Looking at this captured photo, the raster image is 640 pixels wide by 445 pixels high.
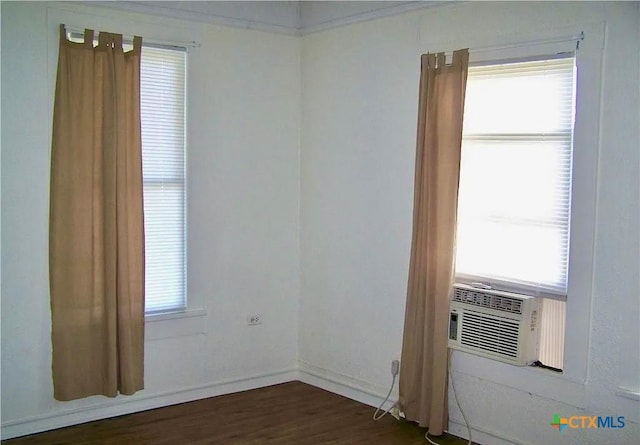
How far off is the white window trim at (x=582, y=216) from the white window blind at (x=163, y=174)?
231 cm

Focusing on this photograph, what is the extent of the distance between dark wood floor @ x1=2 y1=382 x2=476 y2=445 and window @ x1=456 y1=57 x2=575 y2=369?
106 centimetres

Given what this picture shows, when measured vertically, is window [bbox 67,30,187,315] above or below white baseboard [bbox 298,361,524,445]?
above

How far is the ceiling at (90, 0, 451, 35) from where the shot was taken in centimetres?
445

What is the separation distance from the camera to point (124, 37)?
4312mm

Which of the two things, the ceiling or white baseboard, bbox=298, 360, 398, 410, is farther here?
white baseboard, bbox=298, 360, 398, 410

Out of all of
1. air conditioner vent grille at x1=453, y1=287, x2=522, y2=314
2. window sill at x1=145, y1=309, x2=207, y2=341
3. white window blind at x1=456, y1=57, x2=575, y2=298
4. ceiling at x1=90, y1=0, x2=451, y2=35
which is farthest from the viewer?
window sill at x1=145, y1=309, x2=207, y2=341

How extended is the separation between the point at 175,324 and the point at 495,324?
2100mm

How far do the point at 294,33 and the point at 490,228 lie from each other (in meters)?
2.17

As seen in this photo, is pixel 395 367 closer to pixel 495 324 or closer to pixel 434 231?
pixel 495 324

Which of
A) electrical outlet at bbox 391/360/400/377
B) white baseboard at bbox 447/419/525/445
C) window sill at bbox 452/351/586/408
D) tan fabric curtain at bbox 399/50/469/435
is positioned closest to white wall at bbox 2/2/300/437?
electrical outlet at bbox 391/360/400/377

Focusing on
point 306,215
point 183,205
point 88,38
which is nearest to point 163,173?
point 183,205

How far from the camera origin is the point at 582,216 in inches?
141

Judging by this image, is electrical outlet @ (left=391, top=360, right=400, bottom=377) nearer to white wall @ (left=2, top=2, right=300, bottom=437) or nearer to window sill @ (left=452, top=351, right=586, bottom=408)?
window sill @ (left=452, top=351, right=586, bottom=408)

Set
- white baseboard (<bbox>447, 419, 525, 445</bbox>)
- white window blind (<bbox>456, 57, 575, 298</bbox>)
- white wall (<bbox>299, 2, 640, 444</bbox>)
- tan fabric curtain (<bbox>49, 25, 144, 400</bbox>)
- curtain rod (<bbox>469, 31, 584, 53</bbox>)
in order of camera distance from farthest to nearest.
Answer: tan fabric curtain (<bbox>49, 25, 144, 400</bbox>), white baseboard (<bbox>447, 419, 525, 445</bbox>), white window blind (<bbox>456, 57, 575, 298</bbox>), curtain rod (<bbox>469, 31, 584, 53</bbox>), white wall (<bbox>299, 2, 640, 444</bbox>)
